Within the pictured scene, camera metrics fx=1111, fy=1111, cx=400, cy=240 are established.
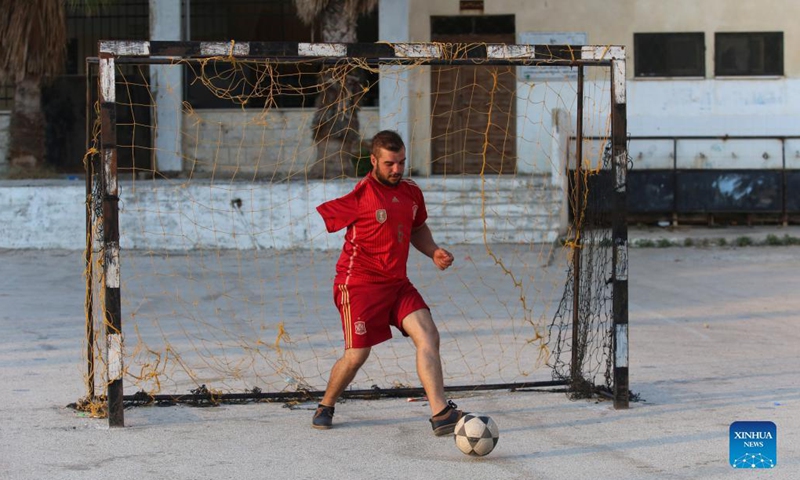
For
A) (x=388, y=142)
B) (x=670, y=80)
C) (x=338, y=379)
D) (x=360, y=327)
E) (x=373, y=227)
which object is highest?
(x=670, y=80)

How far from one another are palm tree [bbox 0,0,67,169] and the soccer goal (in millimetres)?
1683

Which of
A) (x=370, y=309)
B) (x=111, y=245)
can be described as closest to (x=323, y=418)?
(x=370, y=309)

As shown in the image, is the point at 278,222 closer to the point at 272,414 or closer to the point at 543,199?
the point at 543,199

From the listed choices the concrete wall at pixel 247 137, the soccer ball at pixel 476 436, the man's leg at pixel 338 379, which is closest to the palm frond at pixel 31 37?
the concrete wall at pixel 247 137

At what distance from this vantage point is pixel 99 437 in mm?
6379

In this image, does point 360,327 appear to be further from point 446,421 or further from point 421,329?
point 446,421

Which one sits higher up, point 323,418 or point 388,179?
point 388,179

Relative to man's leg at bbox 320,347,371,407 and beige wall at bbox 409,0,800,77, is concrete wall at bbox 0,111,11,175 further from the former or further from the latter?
man's leg at bbox 320,347,371,407

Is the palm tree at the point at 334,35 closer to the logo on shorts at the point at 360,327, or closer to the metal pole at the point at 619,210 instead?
the metal pole at the point at 619,210

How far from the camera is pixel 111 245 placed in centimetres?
661

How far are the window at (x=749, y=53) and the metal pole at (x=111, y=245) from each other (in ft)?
50.9

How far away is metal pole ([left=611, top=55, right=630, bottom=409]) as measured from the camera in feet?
23.6

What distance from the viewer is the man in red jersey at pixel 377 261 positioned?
6.41 metres

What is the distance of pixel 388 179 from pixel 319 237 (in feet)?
32.5
